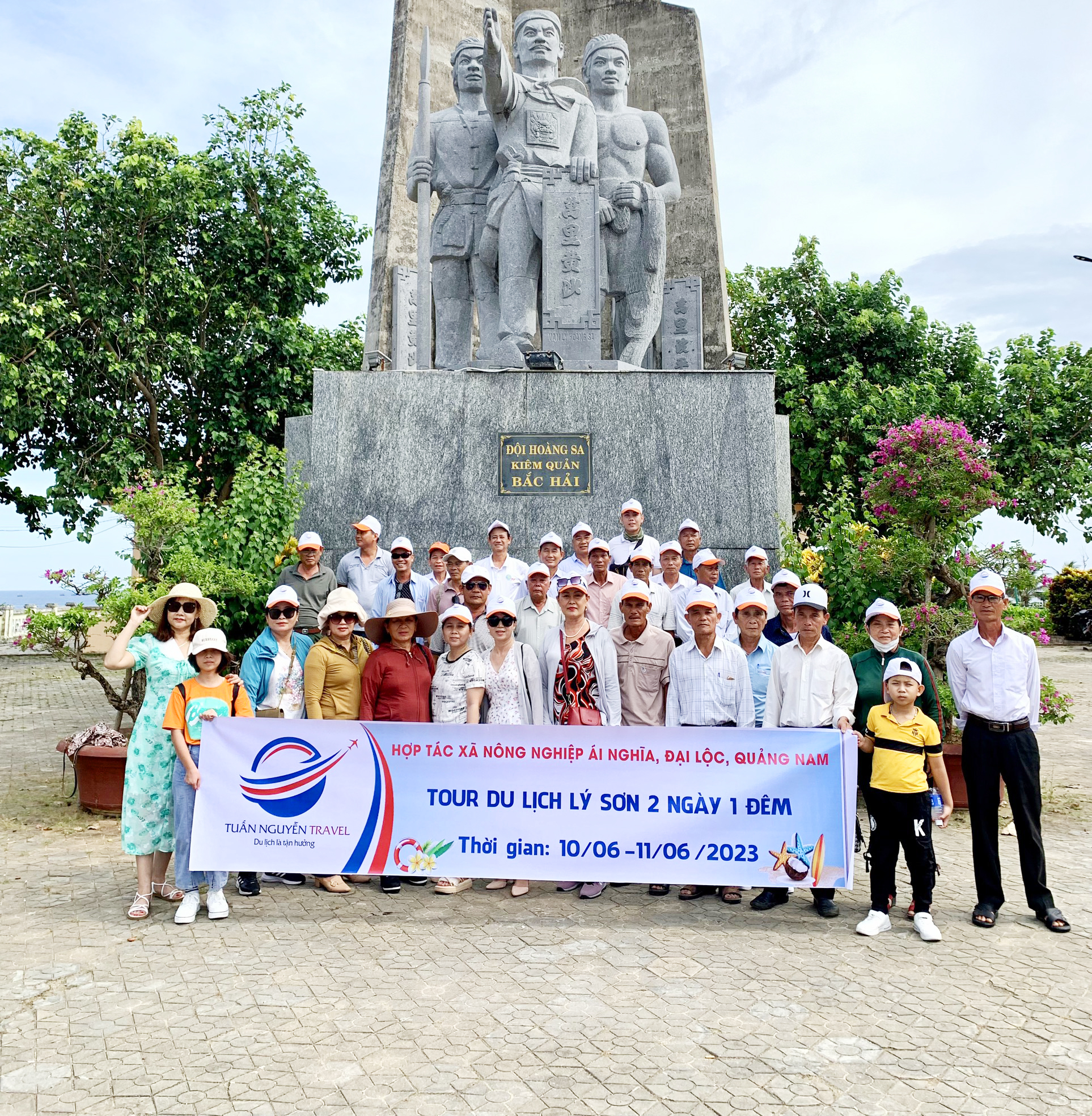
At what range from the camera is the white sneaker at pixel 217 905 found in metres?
5.27

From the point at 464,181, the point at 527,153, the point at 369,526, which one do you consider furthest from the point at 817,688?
the point at 464,181

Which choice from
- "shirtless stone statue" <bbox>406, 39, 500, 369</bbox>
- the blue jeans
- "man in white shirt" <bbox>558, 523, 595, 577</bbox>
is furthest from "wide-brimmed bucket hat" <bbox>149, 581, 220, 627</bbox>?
"shirtless stone statue" <bbox>406, 39, 500, 369</bbox>

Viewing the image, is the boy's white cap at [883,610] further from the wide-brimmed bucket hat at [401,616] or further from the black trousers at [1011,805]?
the wide-brimmed bucket hat at [401,616]

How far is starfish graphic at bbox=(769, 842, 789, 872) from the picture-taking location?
17.5 feet

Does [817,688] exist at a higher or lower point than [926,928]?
higher

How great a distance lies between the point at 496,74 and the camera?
33.1ft

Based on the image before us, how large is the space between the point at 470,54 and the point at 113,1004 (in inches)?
410

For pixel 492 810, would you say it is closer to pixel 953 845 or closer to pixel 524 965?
pixel 524 965

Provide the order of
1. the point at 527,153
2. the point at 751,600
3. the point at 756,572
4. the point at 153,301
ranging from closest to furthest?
1. the point at 751,600
2. the point at 756,572
3. the point at 527,153
4. the point at 153,301

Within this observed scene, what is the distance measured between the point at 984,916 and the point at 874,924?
62 cm

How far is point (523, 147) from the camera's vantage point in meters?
10.5

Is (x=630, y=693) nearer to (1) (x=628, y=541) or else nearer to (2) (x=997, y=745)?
(2) (x=997, y=745)

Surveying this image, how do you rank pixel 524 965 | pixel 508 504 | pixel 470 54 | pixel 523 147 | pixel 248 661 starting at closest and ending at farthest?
1. pixel 524 965
2. pixel 248 661
3. pixel 508 504
4. pixel 523 147
5. pixel 470 54

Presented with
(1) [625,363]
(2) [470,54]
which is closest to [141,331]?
(2) [470,54]
